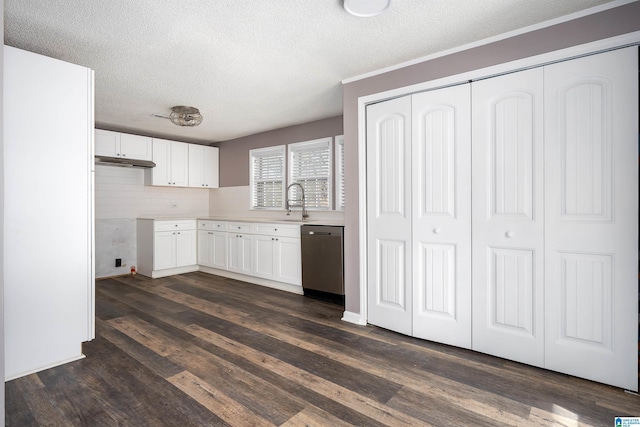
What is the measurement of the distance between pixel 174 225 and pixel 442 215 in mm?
4382

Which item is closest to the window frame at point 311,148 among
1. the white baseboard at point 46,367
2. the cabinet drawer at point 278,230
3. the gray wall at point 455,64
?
the cabinet drawer at point 278,230

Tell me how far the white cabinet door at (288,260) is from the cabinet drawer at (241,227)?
1.92 feet

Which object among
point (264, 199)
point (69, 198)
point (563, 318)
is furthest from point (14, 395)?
point (264, 199)

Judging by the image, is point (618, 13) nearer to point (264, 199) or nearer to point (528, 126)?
point (528, 126)

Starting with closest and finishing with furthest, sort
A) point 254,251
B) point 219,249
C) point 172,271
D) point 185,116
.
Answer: point 185,116 < point 254,251 < point 219,249 < point 172,271

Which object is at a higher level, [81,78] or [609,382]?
[81,78]

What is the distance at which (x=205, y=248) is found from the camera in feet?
18.8

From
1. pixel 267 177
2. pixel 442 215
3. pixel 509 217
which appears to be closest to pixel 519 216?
pixel 509 217

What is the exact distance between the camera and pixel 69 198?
2.51 meters

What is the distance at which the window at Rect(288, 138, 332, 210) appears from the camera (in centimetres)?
490

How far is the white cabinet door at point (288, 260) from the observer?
174 inches

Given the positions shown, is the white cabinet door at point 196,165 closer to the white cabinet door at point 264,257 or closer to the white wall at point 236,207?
the white wall at point 236,207

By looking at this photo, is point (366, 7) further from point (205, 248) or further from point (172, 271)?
point (172, 271)

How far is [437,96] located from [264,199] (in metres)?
3.66
